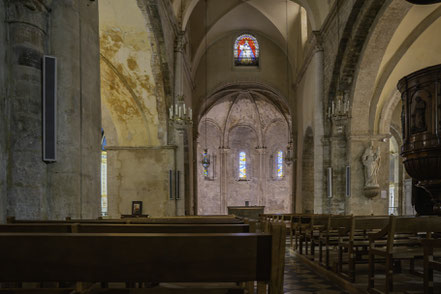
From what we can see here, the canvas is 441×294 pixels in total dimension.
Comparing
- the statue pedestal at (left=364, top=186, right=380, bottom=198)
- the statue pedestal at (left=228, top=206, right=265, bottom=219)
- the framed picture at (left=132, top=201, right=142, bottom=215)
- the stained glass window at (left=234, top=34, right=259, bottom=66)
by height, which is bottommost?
the statue pedestal at (left=228, top=206, right=265, bottom=219)

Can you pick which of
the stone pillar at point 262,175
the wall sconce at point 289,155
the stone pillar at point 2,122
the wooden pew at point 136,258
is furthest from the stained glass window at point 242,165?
the wooden pew at point 136,258

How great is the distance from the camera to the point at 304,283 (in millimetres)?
5578

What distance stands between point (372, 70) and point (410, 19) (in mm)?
1970

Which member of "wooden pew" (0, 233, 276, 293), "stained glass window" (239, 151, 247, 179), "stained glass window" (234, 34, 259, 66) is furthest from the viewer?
"stained glass window" (239, 151, 247, 179)

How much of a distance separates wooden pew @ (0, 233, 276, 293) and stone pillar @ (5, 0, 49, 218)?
10.2 feet

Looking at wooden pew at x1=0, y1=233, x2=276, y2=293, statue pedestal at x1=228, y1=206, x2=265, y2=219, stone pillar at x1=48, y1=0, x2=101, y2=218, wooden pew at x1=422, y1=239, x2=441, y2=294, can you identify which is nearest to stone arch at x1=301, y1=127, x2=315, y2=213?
statue pedestal at x1=228, y1=206, x2=265, y2=219

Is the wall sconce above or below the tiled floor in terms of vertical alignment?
above

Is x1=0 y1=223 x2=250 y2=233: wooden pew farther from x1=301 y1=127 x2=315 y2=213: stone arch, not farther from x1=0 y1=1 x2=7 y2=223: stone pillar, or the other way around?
x1=301 y1=127 x2=315 y2=213: stone arch

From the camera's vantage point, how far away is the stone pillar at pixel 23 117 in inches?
171

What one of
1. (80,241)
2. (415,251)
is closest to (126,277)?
(80,241)

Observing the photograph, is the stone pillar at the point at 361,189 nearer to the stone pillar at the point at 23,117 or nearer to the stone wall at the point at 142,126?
the stone wall at the point at 142,126

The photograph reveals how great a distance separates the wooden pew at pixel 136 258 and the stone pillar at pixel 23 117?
312 centimetres

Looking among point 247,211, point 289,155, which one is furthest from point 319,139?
point 247,211

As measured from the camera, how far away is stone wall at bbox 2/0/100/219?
4.40 m
